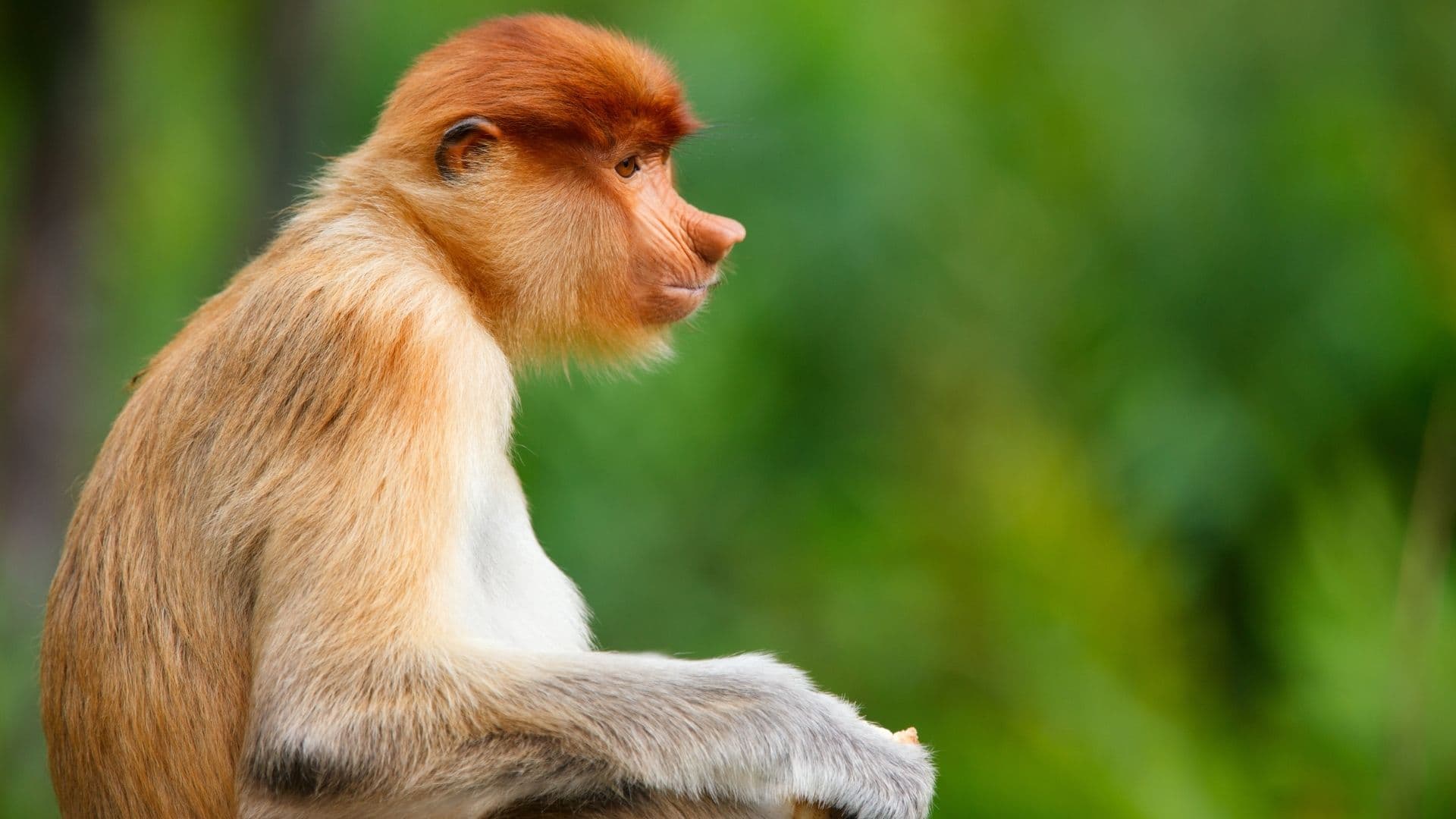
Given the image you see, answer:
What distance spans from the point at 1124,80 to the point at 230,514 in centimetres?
610

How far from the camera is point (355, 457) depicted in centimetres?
293

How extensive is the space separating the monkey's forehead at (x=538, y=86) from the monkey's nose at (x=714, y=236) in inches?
10.7

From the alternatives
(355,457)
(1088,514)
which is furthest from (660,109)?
(1088,514)

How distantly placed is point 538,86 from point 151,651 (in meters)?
1.56

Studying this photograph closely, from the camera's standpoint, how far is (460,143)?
352cm

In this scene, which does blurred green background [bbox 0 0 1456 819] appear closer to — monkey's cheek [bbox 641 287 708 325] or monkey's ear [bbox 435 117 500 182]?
monkey's cheek [bbox 641 287 708 325]

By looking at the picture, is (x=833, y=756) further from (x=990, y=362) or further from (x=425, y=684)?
(x=990, y=362)

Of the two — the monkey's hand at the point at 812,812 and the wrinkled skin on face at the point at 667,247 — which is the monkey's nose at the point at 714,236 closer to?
the wrinkled skin on face at the point at 667,247

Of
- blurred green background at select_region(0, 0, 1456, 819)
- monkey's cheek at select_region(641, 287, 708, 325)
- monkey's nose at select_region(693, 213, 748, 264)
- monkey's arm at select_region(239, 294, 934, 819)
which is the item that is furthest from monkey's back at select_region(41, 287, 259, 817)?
blurred green background at select_region(0, 0, 1456, 819)

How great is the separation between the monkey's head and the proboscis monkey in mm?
171

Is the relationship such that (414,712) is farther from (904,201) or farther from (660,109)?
(904,201)

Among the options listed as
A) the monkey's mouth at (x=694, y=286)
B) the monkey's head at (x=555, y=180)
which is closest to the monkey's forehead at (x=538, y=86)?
the monkey's head at (x=555, y=180)

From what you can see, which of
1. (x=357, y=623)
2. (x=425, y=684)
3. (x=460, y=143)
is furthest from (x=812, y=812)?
(x=460, y=143)

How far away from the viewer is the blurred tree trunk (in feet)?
24.2
